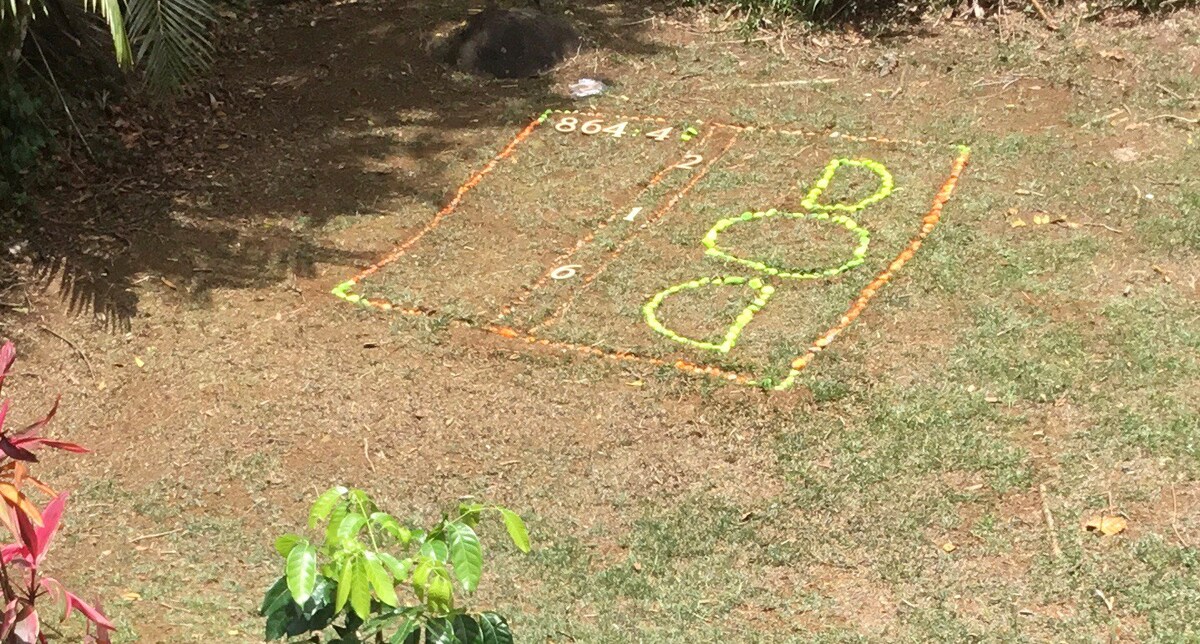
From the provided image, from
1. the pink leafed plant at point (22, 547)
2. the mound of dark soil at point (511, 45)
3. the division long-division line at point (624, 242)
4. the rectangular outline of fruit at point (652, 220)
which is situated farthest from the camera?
the mound of dark soil at point (511, 45)

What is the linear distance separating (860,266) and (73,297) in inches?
135

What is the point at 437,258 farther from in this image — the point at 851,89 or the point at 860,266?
the point at 851,89

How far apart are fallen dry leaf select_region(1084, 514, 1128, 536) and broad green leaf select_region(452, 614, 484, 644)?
Answer: 8.37ft

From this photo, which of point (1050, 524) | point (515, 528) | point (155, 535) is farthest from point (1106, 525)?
point (155, 535)

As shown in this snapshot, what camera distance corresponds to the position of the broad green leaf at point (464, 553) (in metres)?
2.30

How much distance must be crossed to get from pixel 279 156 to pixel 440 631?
17.4ft

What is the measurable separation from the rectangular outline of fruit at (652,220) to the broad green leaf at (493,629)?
Answer: 9.11ft

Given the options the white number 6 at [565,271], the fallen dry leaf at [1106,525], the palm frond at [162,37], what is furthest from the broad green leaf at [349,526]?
the palm frond at [162,37]

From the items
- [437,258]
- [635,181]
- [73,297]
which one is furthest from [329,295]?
[635,181]

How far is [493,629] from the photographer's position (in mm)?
2289

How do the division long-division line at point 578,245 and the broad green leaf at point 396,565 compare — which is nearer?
the broad green leaf at point 396,565

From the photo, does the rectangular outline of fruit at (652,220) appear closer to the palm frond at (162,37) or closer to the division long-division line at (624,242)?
the division long-division line at (624,242)

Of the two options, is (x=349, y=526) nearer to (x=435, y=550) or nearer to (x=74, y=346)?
(x=435, y=550)

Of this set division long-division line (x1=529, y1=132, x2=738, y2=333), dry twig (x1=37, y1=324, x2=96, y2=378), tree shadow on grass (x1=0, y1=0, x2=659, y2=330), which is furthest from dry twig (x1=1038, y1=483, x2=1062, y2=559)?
dry twig (x1=37, y1=324, x2=96, y2=378)
